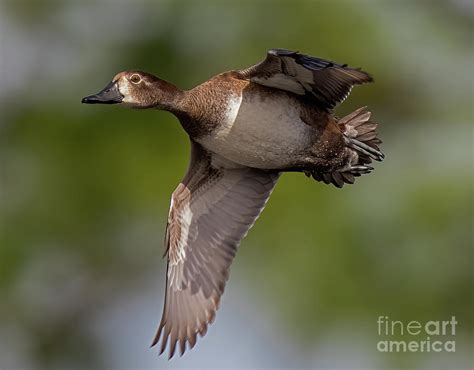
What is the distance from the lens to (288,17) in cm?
1502

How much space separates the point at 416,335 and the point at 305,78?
4854 millimetres

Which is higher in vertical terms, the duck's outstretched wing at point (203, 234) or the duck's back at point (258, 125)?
the duck's back at point (258, 125)

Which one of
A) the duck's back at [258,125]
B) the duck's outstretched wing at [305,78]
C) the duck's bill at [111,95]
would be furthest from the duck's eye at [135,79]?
the duck's outstretched wing at [305,78]

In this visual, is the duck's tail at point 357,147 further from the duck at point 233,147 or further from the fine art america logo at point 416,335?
the fine art america logo at point 416,335

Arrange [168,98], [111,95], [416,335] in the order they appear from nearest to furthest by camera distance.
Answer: [168,98], [111,95], [416,335]

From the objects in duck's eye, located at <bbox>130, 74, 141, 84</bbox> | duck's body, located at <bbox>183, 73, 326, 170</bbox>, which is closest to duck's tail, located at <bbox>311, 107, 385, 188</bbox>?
duck's body, located at <bbox>183, 73, 326, 170</bbox>

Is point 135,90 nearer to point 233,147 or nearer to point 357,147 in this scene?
point 233,147

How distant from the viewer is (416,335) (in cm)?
1212

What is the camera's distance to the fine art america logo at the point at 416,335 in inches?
467

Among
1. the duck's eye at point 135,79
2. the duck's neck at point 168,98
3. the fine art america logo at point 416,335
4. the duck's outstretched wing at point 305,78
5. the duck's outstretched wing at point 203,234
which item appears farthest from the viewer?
the fine art america logo at point 416,335

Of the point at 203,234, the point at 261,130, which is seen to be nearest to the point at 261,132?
the point at 261,130

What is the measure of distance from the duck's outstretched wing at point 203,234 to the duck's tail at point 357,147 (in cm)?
51

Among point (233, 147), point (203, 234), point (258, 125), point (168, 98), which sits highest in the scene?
point (168, 98)

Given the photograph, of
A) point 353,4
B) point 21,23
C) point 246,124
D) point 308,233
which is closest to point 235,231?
point 246,124
